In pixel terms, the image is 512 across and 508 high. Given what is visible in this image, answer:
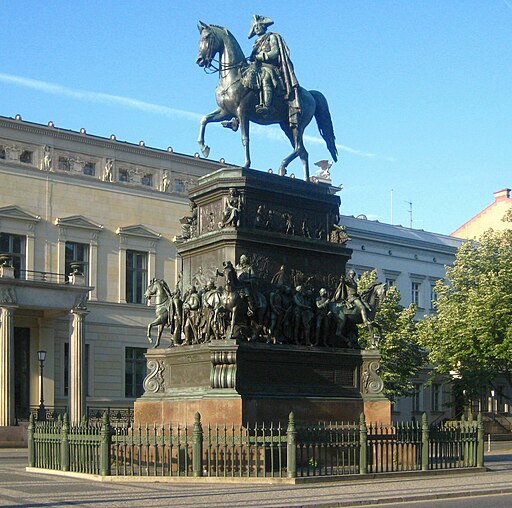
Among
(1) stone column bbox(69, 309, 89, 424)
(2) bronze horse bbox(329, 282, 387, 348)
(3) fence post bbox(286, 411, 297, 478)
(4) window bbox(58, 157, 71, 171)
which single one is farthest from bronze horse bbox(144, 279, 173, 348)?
(4) window bbox(58, 157, 71, 171)

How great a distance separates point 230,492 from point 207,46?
12087mm

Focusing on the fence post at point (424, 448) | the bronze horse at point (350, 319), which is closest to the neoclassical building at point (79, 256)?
the bronze horse at point (350, 319)

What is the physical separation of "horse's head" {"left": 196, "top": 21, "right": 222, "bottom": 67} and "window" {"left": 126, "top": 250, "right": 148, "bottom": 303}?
117 ft

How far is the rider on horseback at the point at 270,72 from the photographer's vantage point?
25750 mm

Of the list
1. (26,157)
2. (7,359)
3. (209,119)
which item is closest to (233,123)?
(209,119)

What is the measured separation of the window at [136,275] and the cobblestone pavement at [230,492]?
39039mm

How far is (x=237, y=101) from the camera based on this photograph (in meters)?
25.6

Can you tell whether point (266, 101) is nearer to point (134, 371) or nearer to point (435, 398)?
point (134, 371)

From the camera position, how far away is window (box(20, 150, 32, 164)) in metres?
56.8

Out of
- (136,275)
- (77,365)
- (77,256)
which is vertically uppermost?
(77,256)

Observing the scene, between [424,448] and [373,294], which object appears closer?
[424,448]

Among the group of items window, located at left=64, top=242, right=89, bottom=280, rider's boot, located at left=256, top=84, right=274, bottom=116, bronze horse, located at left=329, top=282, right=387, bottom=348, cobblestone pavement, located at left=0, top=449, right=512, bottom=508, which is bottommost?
cobblestone pavement, located at left=0, top=449, right=512, bottom=508

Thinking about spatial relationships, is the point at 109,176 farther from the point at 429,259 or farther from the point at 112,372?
the point at 429,259

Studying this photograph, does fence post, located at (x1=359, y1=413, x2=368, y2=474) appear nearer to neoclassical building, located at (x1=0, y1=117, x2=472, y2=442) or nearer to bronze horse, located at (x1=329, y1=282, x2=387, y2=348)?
bronze horse, located at (x1=329, y1=282, x2=387, y2=348)
